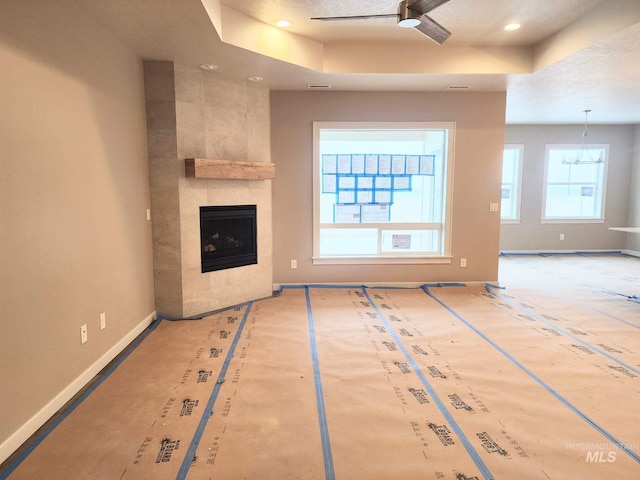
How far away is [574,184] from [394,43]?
6.04 m

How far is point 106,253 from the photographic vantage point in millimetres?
2951

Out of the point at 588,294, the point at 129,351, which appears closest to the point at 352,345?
the point at 129,351

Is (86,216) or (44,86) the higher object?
(44,86)

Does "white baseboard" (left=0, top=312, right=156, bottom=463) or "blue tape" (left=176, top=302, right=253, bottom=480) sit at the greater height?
"white baseboard" (left=0, top=312, right=156, bottom=463)

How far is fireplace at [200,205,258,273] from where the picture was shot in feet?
13.6

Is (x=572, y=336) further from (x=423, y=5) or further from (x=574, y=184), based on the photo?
(x=574, y=184)

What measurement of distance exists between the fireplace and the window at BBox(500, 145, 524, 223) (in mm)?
5566

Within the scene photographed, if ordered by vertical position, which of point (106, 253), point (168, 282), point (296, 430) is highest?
point (106, 253)

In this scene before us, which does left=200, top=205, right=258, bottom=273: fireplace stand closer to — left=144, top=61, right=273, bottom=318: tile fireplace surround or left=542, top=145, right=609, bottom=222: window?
left=144, top=61, right=273, bottom=318: tile fireplace surround

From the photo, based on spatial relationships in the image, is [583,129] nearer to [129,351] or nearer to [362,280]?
[362,280]

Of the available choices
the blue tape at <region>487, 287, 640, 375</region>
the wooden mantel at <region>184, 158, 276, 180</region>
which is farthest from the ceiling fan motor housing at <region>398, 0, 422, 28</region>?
the blue tape at <region>487, 287, 640, 375</region>

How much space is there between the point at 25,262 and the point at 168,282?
1899 mm

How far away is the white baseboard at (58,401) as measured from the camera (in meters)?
1.92

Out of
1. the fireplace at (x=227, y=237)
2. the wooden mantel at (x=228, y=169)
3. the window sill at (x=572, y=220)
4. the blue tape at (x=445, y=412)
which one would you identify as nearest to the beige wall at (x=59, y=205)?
the wooden mantel at (x=228, y=169)
